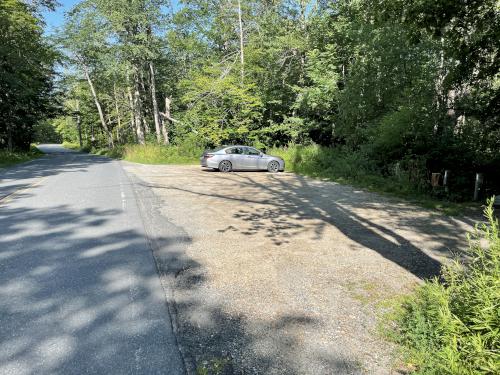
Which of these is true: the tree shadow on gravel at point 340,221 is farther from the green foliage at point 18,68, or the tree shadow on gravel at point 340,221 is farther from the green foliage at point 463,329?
the green foliage at point 18,68

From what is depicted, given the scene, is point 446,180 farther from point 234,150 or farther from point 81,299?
point 81,299

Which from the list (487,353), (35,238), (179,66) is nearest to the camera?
(487,353)

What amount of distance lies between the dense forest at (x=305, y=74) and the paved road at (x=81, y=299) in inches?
347

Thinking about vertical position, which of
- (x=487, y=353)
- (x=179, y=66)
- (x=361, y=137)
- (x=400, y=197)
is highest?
(x=179, y=66)

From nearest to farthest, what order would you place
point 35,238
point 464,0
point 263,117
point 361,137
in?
1. point 35,238
2. point 464,0
3. point 361,137
4. point 263,117

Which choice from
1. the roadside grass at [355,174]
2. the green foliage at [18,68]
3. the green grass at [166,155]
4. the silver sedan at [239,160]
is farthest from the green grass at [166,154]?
the green foliage at [18,68]

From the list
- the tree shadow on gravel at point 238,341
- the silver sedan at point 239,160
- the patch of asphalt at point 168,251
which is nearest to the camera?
the tree shadow on gravel at point 238,341

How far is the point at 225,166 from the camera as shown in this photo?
18.7 m

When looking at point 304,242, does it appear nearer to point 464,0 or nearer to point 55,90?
point 464,0

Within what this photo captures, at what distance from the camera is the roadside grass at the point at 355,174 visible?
990 centimetres

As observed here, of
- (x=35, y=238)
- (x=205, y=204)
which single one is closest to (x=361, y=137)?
(x=205, y=204)

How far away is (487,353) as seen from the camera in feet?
6.92

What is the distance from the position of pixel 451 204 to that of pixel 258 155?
11152 millimetres

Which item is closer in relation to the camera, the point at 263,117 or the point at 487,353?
the point at 487,353
